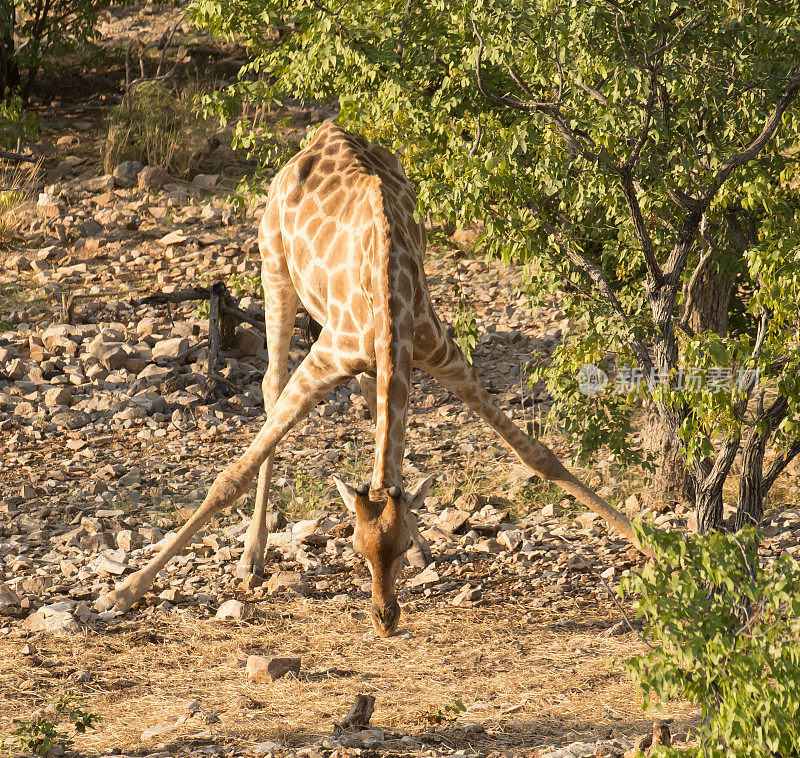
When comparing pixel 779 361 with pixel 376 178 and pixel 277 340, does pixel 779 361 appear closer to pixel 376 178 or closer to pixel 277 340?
pixel 376 178

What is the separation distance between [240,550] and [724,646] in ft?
15.3

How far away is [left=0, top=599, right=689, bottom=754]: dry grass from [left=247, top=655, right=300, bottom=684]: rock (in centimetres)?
7

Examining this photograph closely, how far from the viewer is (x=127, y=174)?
15.1 meters

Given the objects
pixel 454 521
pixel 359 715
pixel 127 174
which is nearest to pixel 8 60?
pixel 127 174

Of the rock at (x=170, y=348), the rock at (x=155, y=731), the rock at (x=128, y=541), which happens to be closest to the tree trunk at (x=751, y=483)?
the rock at (x=155, y=731)

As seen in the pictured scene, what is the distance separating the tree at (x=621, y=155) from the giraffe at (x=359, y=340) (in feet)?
1.56

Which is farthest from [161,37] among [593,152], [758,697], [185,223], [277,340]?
[758,697]

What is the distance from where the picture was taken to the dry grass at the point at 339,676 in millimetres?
4836

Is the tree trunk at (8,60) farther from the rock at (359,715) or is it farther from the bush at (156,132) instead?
the rock at (359,715)

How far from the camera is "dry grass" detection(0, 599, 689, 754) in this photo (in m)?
4.84

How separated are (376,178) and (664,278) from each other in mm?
2007

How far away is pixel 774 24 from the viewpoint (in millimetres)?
6277

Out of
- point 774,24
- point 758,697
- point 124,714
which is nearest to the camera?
point 758,697

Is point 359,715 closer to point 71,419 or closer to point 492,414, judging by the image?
point 492,414
